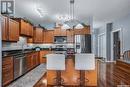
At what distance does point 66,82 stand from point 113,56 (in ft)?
25.3

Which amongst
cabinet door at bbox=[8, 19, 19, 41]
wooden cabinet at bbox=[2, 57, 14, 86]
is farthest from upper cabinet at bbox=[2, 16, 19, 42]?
wooden cabinet at bbox=[2, 57, 14, 86]

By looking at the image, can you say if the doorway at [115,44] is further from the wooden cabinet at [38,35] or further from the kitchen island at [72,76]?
the kitchen island at [72,76]

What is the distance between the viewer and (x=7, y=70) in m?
5.64

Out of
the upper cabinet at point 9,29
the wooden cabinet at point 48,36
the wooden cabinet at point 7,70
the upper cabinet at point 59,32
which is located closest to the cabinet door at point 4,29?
the upper cabinet at point 9,29

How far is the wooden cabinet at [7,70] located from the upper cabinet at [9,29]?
0.71 meters

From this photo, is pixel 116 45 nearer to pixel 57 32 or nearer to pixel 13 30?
pixel 57 32

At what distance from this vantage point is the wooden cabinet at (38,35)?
11.9 metres

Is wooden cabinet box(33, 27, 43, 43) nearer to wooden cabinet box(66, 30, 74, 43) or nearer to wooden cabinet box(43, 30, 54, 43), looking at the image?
wooden cabinet box(43, 30, 54, 43)

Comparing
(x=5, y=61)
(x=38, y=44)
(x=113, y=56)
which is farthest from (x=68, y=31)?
(x=5, y=61)

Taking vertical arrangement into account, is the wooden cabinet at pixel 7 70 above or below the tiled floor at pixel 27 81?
above

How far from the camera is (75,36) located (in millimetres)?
11750

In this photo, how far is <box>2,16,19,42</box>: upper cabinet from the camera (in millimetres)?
5898

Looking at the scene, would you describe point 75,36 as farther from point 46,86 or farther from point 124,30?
point 46,86

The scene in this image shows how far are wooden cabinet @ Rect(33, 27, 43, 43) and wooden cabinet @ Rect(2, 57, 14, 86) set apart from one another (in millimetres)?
5978
